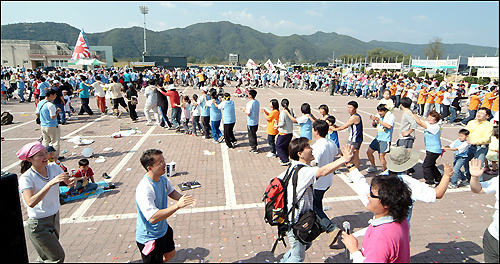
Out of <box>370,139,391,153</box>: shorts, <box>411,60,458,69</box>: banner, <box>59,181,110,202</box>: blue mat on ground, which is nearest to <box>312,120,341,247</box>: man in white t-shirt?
<box>370,139,391,153</box>: shorts

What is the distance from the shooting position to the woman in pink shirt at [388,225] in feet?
7.14

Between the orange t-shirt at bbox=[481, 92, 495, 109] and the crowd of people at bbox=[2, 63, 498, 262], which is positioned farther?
the orange t-shirt at bbox=[481, 92, 495, 109]

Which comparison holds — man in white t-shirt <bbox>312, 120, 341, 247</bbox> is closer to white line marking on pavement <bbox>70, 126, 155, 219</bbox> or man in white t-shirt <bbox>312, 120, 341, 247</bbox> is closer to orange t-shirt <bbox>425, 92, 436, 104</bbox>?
white line marking on pavement <bbox>70, 126, 155, 219</bbox>

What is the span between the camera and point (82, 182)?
5902mm

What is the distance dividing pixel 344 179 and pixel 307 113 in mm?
1753

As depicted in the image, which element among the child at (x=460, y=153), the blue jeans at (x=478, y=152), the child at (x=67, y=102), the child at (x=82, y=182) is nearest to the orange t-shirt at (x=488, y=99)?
the blue jeans at (x=478, y=152)

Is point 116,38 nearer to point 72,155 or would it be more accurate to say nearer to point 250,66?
point 250,66

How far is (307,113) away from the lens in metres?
6.70

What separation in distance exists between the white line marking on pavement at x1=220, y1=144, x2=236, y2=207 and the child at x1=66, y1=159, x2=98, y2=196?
108 inches

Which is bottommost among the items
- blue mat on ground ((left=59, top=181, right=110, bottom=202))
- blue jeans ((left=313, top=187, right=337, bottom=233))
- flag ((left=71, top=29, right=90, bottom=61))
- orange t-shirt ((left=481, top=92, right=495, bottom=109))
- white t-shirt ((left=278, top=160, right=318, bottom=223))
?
blue mat on ground ((left=59, top=181, right=110, bottom=202))

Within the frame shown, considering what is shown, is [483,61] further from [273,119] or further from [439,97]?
[273,119]

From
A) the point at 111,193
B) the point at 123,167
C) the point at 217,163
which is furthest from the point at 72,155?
the point at 217,163

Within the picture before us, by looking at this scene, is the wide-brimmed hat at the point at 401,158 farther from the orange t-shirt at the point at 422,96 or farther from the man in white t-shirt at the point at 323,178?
the orange t-shirt at the point at 422,96

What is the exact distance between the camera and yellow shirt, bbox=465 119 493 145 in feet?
19.9
